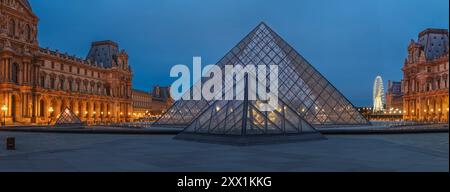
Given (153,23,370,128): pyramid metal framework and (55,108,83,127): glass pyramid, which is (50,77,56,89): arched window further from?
(153,23,370,128): pyramid metal framework

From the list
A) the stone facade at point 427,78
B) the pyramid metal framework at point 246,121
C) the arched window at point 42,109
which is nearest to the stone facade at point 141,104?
the arched window at point 42,109

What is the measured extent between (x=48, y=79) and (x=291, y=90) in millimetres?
42697

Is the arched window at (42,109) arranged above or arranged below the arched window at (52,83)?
below

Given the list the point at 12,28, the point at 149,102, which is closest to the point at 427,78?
the point at 12,28

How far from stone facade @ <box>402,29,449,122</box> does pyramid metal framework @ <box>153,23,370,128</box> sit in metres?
42.8

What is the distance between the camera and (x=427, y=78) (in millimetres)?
73438

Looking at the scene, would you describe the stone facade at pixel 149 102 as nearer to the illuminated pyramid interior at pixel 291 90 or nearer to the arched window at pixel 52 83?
the arched window at pixel 52 83

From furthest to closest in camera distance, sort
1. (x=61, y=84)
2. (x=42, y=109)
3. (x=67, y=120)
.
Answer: (x=61, y=84) → (x=42, y=109) → (x=67, y=120)

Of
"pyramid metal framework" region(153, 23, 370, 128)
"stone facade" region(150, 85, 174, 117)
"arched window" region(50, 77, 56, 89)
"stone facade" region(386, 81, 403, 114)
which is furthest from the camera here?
"stone facade" region(150, 85, 174, 117)

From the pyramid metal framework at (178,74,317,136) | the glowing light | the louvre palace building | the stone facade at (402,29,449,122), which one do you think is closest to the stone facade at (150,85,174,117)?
the louvre palace building

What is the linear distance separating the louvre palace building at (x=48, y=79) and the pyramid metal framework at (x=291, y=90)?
81.6ft

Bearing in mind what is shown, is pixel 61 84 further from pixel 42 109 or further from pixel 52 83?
pixel 42 109

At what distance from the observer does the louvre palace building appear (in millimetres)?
47750

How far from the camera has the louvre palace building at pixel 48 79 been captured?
47750 mm
